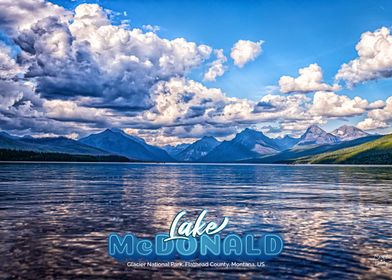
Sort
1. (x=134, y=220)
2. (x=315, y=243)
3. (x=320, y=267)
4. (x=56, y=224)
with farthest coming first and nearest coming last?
(x=134, y=220) → (x=56, y=224) → (x=315, y=243) → (x=320, y=267)

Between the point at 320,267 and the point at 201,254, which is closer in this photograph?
the point at 320,267

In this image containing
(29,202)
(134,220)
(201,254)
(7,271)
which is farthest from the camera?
(29,202)

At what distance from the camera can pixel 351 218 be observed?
45.8 meters

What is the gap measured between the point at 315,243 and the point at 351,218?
15.9m

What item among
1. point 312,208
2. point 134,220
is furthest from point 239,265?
point 312,208

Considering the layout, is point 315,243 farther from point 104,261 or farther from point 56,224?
point 56,224

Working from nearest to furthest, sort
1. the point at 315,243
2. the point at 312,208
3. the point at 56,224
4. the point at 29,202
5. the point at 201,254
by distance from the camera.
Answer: the point at 201,254 → the point at 315,243 → the point at 56,224 → the point at 312,208 → the point at 29,202

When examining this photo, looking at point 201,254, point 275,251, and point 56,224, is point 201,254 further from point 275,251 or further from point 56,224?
point 56,224

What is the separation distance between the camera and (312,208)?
54750 millimetres

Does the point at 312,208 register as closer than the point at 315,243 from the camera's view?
No

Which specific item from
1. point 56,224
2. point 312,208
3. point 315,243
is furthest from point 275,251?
point 312,208

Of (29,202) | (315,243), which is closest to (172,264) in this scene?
(315,243)

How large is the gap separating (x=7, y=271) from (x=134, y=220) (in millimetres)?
19857

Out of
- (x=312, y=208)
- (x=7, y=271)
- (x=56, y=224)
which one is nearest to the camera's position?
→ (x=7, y=271)
